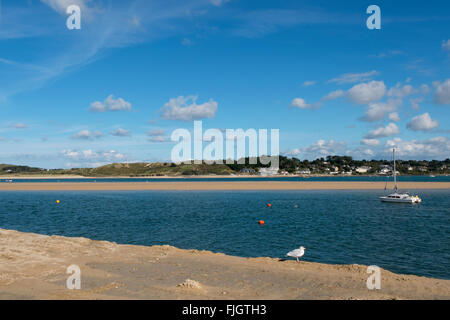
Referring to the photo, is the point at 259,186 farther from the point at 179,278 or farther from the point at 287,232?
the point at 179,278

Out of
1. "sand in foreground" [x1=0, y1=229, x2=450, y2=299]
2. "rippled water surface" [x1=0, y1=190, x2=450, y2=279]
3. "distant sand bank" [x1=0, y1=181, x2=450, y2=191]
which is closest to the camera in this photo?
"sand in foreground" [x1=0, y1=229, x2=450, y2=299]

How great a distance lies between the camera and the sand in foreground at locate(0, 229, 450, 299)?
1377 centimetres

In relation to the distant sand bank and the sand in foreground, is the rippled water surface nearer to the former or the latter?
the sand in foreground

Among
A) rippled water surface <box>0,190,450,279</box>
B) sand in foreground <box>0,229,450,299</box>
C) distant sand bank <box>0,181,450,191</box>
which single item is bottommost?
distant sand bank <box>0,181,450,191</box>

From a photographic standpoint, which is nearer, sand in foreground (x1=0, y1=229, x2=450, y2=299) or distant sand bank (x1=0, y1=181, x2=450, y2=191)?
sand in foreground (x1=0, y1=229, x2=450, y2=299)

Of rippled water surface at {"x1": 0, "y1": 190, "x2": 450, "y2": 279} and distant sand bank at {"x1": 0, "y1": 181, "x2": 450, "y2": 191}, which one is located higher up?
rippled water surface at {"x1": 0, "y1": 190, "x2": 450, "y2": 279}

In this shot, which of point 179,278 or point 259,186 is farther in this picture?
point 259,186

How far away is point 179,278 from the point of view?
16.3 m

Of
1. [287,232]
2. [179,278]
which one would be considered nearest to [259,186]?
[287,232]

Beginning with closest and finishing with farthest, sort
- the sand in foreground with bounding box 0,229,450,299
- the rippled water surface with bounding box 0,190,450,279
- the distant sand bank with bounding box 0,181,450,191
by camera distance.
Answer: the sand in foreground with bounding box 0,229,450,299, the rippled water surface with bounding box 0,190,450,279, the distant sand bank with bounding box 0,181,450,191

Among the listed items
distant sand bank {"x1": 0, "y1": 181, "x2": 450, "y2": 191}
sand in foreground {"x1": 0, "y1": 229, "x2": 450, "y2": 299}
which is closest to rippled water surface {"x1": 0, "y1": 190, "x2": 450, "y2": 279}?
sand in foreground {"x1": 0, "y1": 229, "x2": 450, "y2": 299}

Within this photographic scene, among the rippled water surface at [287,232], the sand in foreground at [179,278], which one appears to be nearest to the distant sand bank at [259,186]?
the rippled water surface at [287,232]

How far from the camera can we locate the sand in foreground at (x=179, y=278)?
45.2 ft
